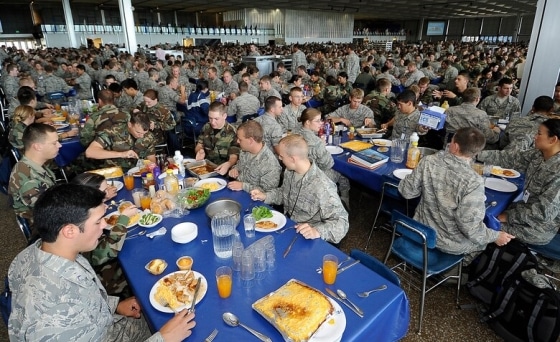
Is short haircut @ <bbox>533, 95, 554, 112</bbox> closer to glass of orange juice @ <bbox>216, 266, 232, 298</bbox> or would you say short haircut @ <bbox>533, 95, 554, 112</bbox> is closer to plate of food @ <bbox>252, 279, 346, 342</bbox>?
plate of food @ <bbox>252, 279, 346, 342</bbox>

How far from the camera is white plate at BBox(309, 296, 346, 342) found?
135 cm

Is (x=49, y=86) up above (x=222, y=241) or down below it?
above

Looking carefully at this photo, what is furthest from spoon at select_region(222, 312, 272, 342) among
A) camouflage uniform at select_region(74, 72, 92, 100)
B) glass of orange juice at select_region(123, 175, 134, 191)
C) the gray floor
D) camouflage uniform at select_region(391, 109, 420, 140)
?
camouflage uniform at select_region(74, 72, 92, 100)

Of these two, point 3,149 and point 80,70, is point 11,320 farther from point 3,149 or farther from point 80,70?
point 80,70

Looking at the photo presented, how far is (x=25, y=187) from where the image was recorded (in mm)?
2496

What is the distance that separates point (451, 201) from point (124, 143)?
363 cm

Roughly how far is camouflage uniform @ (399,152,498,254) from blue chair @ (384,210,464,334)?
0.30 feet

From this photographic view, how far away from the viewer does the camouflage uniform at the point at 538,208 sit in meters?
2.61

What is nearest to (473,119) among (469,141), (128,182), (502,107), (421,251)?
(502,107)

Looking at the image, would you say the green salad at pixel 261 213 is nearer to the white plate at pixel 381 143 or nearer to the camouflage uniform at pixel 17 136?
the white plate at pixel 381 143

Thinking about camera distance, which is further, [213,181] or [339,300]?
[213,181]

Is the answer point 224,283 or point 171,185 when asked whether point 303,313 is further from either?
point 171,185

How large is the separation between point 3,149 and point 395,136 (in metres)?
5.90

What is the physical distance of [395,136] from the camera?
459cm
